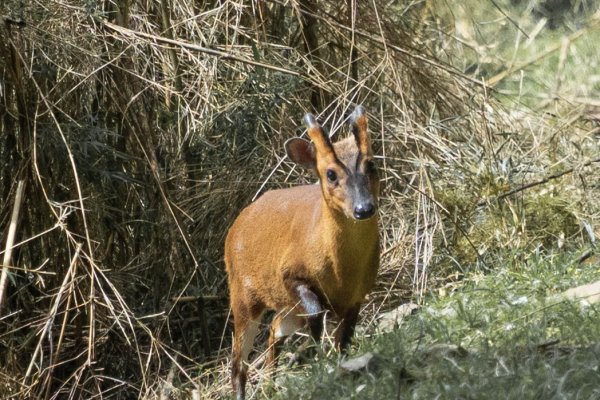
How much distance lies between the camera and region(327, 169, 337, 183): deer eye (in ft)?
21.6

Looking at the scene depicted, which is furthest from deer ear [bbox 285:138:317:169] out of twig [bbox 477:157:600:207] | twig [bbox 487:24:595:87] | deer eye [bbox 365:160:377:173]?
twig [bbox 487:24:595:87]

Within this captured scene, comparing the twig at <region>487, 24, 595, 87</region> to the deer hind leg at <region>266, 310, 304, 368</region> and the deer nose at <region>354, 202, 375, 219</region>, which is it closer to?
the deer hind leg at <region>266, 310, 304, 368</region>

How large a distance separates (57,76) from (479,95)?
3.05 m

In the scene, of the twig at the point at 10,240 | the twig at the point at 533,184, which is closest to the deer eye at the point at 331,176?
the twig at the point at 10,240

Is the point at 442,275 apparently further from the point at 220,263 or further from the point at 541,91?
the point at 541,91

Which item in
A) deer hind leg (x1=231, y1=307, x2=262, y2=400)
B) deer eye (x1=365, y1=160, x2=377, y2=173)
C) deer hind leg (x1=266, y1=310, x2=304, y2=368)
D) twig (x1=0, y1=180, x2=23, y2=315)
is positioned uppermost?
deer eye (x1=365, y1=160, x2=377, y2=173)

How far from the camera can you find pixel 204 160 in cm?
903

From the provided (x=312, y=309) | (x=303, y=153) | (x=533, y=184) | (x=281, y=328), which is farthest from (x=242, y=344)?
(x=533, y=184)

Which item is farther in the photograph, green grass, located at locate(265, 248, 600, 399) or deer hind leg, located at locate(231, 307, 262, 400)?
deer hind leg, located at locate(231, 307, 262, 400)

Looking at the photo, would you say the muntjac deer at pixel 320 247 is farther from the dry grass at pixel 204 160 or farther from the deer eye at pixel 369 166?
the dry grass at pixel 204 160

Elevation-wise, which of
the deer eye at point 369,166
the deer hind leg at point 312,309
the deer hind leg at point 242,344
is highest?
the deer eye at point 369,166

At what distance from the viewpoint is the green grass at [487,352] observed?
475 cm

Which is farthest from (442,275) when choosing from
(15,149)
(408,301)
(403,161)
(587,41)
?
(587,41)

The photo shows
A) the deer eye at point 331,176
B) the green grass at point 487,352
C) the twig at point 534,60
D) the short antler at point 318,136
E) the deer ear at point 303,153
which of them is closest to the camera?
the green grass at point 487,352
